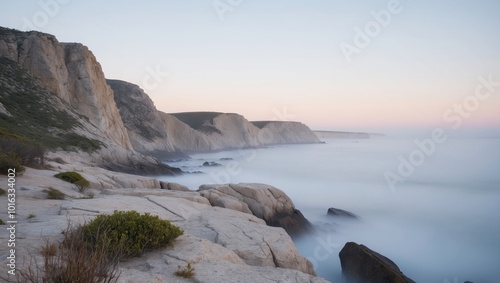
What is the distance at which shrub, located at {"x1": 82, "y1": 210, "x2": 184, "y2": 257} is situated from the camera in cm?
629

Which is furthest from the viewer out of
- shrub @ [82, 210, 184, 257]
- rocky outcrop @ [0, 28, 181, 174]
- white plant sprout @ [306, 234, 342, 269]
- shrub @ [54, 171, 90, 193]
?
rocky outcrop @ [0, 28, 181, 174]

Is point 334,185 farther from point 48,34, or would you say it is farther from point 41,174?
point 48,34

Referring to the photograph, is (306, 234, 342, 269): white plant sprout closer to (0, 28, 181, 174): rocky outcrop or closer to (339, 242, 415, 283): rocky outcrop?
(339, 242, 415, 283): rocky outcrop

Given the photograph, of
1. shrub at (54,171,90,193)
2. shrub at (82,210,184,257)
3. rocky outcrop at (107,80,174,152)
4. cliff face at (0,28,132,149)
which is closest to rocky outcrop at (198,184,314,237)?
shrub at (54,171,90,193)

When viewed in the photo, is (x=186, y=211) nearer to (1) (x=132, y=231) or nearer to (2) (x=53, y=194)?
(2) (x=53, y=194)

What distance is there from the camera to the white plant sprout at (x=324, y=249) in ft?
58.1

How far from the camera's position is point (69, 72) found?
4803cm

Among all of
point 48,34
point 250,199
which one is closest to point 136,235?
point 250,199

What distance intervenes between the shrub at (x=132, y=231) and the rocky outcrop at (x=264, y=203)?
430 inches

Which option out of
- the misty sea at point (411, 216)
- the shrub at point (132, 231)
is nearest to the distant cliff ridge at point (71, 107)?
the misty sea at point (411, 216)

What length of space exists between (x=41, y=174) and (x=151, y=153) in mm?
54205

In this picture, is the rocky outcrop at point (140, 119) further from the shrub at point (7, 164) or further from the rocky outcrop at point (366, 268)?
the rocky outcrop at point (366, 268)

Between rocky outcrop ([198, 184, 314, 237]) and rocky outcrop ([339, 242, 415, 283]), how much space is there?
14.9ft

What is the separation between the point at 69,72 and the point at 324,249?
45.3 metres
